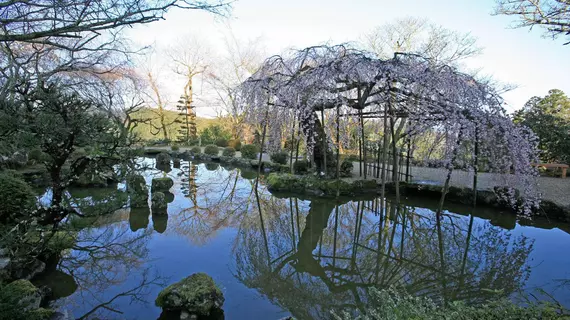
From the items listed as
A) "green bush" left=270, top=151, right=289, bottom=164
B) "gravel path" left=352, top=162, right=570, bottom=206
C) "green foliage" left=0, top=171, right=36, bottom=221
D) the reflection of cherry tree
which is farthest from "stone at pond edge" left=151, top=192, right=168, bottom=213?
"green bush" left=270, top=151, right=289, bottom=164

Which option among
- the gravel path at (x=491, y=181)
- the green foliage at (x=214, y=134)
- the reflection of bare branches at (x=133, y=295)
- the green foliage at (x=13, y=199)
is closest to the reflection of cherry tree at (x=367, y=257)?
the reflection of bare branches at (x=133, y=295)

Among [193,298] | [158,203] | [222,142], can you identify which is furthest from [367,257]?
[222,142]

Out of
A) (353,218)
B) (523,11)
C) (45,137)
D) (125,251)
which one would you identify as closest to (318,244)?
(353,218)

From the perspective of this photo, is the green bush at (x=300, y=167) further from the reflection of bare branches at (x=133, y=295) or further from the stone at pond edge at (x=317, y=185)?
the reflection of bare branches at (x=133, y=295)

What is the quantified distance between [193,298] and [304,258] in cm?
176

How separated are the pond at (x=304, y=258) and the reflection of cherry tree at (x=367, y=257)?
0.05 feet

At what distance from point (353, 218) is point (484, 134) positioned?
2606mm

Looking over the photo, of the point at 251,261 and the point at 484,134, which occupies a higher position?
the point at 484,134

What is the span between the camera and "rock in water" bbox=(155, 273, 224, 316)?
8.94 ft

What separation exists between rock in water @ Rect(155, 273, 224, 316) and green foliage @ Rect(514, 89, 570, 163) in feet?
33.5

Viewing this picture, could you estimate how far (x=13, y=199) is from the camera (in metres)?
3.75

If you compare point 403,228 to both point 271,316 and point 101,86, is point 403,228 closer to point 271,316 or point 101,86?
point 271,316

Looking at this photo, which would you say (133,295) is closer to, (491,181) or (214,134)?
(491,181)

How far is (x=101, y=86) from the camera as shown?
455 inches
